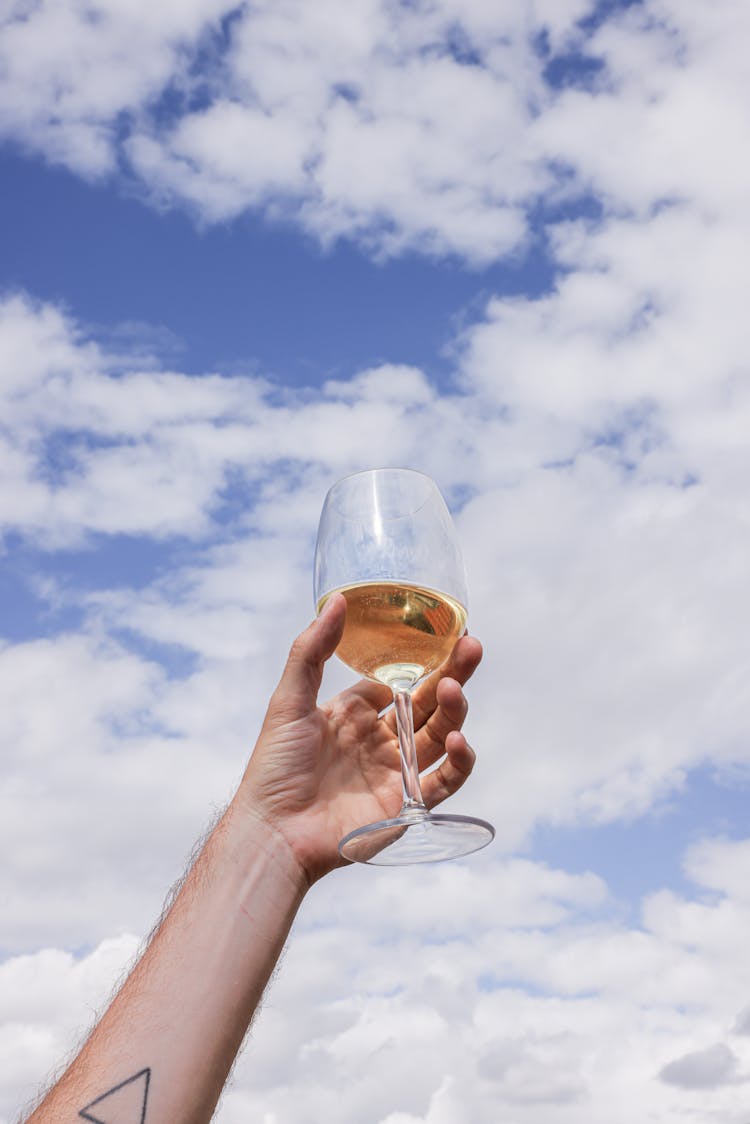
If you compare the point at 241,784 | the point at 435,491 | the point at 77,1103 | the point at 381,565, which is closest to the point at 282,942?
the point at 241,784

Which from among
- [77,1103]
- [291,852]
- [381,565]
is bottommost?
[77,1103]

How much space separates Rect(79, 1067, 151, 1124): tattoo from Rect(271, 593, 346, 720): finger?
3.99 ft

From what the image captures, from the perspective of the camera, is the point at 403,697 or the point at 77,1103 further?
the point at 403,697

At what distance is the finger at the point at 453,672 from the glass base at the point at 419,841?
720mm

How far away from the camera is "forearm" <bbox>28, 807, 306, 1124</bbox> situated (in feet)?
9.05

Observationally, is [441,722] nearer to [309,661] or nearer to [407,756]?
[407,756]

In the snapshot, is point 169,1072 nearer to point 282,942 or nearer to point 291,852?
point 282,942

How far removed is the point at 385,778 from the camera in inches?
144

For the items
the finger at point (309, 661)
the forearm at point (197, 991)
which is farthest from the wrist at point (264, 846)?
the finger at point (309, 661)

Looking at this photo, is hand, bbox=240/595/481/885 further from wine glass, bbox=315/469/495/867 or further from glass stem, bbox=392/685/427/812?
glass stem, bbox=392/685/427/812

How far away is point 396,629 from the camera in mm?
3092

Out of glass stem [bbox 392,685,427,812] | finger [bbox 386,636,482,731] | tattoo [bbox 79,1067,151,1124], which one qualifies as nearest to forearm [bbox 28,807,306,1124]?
tattoo [bbox 79,1067,151,1124]

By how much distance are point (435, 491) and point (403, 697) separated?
743 mm

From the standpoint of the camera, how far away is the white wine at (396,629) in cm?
307
